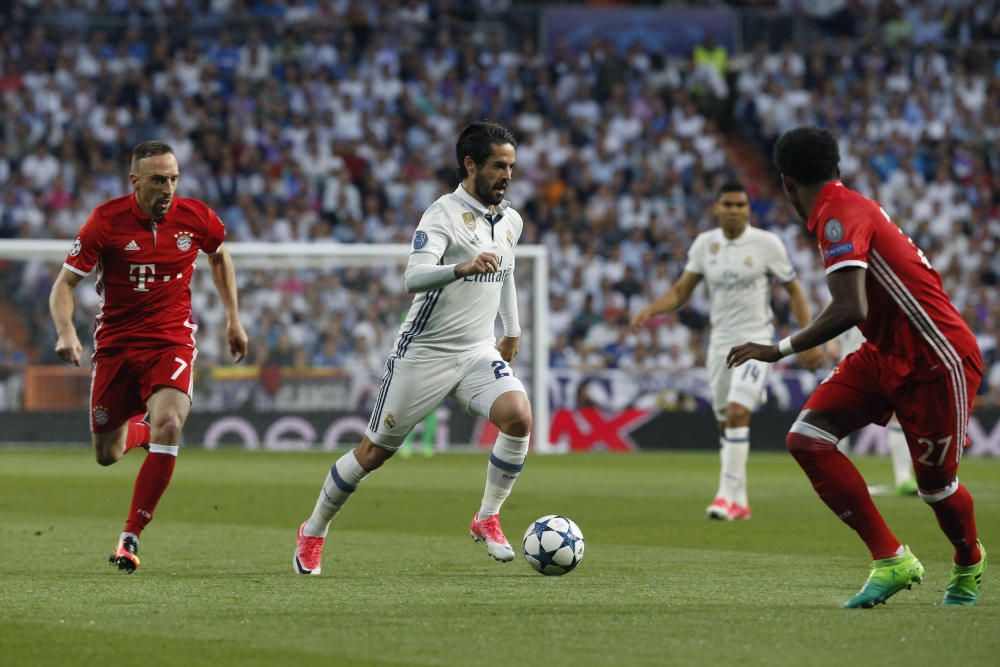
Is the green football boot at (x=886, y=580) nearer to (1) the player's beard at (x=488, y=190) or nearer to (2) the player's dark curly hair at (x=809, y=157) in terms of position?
(2) the player's dark curly hair at (x=809, y=157)

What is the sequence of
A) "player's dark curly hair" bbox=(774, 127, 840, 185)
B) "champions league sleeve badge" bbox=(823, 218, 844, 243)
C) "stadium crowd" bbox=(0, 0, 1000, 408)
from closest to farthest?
"champions league sleeve badge" bbox=(823, 218, 844, 243) → "player's dark curly hair" bbox=(774, 127, 840, 185) → "stadium crowd" bbox=(0, 0, 1000, 408)

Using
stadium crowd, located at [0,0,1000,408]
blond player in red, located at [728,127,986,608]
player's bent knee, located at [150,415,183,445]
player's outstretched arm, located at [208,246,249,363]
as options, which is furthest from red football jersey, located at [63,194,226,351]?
stadium crowd, located at [0,0,1000,408]

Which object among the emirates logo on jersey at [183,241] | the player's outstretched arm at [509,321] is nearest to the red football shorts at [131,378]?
the emirates logo on jersey at [183,241]

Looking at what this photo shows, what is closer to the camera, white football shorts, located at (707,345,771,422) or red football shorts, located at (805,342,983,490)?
red football shorts, located at (805,342,983,490)

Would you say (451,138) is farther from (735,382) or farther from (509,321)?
(509,321)

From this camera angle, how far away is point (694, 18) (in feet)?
103

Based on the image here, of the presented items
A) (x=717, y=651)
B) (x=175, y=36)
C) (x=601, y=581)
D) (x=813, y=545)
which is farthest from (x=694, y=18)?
(x=717, y=651)

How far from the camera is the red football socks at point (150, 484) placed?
8.55m

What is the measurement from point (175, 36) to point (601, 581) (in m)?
21.9

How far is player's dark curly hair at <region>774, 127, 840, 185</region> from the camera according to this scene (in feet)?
22.5

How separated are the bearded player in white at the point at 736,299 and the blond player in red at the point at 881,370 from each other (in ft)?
17.8

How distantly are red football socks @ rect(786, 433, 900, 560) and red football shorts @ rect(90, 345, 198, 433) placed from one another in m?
3.57

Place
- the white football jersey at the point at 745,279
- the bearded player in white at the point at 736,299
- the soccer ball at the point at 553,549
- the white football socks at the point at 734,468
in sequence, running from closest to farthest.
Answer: the soccer ball at the point at 553,549
the white football socks at the point at 734,468
the bearded player in white at the point at 736,299
the white football jersey at the point at 745,279

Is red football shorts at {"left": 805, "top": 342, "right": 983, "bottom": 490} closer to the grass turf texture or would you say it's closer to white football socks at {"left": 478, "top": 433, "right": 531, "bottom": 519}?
the grass turf texture
